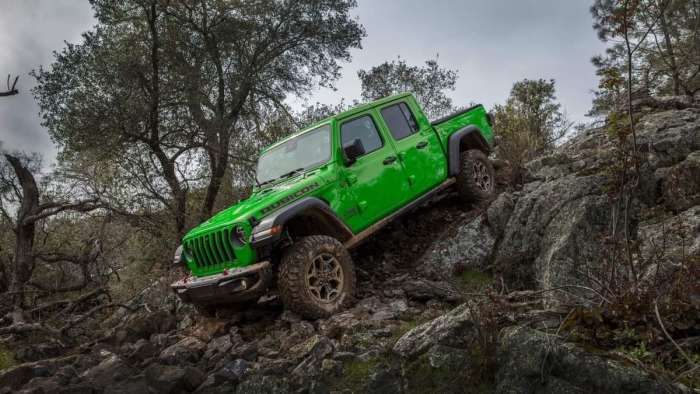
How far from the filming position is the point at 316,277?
4.40 metres

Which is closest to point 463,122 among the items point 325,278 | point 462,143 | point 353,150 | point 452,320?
point 462,143

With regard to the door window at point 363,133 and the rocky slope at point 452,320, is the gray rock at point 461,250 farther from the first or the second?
the door window at point 363,133

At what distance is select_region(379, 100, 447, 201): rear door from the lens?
5812mm

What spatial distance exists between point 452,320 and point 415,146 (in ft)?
10.8

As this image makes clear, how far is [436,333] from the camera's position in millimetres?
2996

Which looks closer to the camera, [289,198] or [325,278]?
[325,278]

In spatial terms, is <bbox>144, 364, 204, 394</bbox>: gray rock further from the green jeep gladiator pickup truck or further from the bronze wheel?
the bronze wheel

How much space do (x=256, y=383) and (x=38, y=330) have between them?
4.24m

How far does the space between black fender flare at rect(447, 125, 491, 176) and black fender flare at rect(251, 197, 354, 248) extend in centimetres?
210

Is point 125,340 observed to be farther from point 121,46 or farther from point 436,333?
point 121,46

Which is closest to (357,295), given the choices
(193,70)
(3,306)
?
(3,306)

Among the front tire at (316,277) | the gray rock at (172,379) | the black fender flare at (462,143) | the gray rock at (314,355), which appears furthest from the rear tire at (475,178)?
the gray rock at (172,379)

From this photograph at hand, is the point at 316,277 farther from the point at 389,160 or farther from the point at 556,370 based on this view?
the point at 556,370

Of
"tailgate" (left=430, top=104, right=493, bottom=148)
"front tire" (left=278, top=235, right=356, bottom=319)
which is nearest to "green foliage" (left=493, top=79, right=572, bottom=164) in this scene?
"tailgate" (left=430, top=104, right=493, bottom=148)
